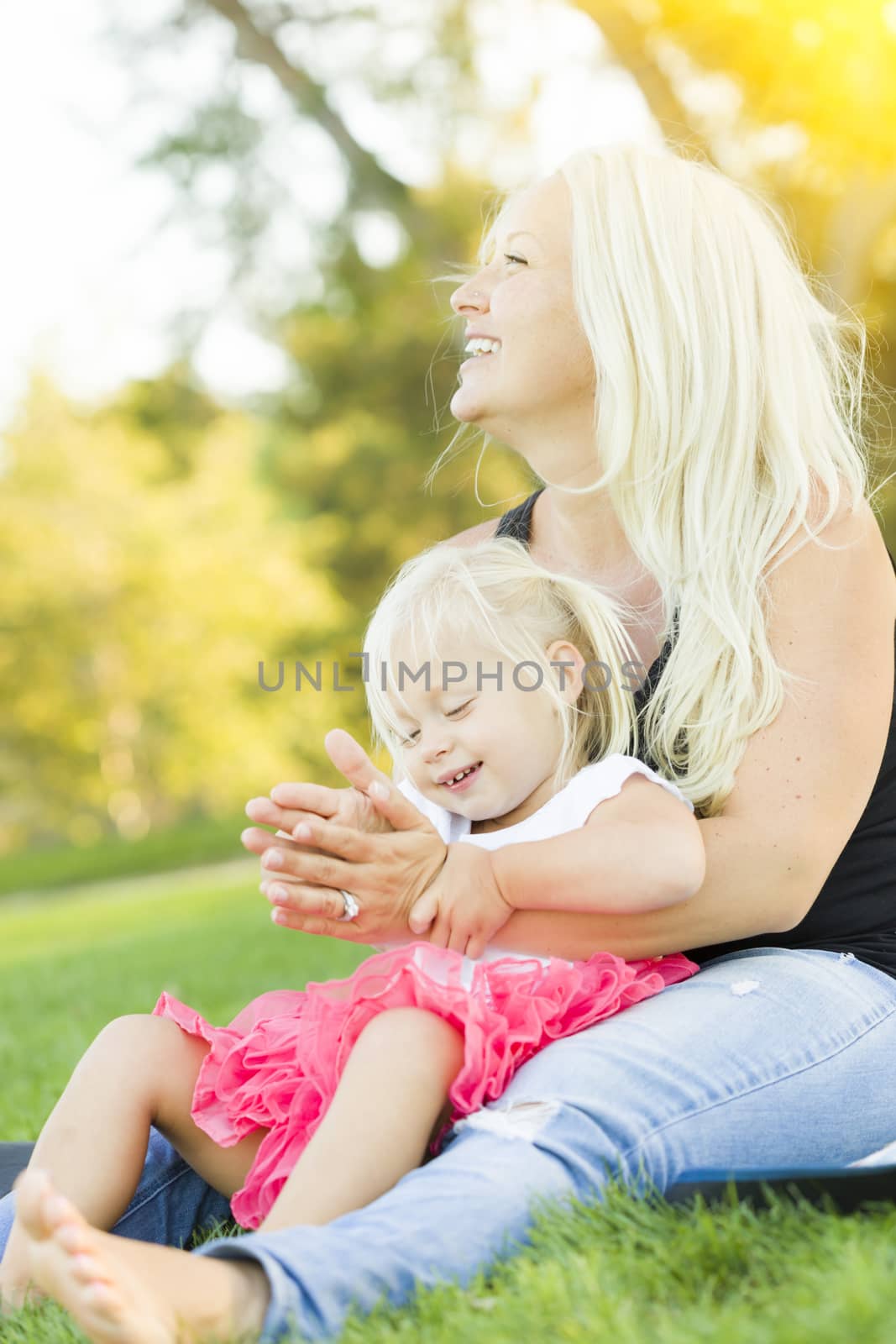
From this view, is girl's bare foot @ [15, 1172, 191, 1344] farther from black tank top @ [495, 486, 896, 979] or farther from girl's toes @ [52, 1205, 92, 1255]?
black tank top @ [495, 486, 896, 979]

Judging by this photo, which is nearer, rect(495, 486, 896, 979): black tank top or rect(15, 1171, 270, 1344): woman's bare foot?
rect(15, 1171, 270, 1344): woman's bare foot

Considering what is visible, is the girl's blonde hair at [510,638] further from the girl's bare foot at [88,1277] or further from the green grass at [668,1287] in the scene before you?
the girl's bare foot at [88,1277]

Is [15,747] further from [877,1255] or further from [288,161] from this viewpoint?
[877,1255]

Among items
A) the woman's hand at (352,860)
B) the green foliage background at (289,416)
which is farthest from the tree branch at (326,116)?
the woman's hand at (352,860)

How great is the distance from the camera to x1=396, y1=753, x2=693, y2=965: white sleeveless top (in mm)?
2156

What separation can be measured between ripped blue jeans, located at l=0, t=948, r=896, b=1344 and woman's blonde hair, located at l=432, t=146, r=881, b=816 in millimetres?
378

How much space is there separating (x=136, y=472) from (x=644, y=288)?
20786mm

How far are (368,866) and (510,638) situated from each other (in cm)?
53

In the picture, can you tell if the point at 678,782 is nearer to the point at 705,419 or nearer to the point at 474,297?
the point at 705,419

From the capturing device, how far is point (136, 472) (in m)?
22.5

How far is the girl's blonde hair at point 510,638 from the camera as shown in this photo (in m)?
2.38

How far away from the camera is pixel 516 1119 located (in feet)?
6.03

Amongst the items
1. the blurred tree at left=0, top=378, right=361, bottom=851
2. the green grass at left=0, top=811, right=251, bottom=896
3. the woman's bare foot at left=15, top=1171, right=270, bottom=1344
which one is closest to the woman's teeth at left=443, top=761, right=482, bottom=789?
the woman's bare foot at left=15, top=1171, right=270, bottom=1344

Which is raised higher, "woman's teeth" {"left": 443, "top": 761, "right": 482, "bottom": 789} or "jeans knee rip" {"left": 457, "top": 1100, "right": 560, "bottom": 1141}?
"woman's teeth" {"left": 443, "top": 761, "right": 482, "bottom": 789}
